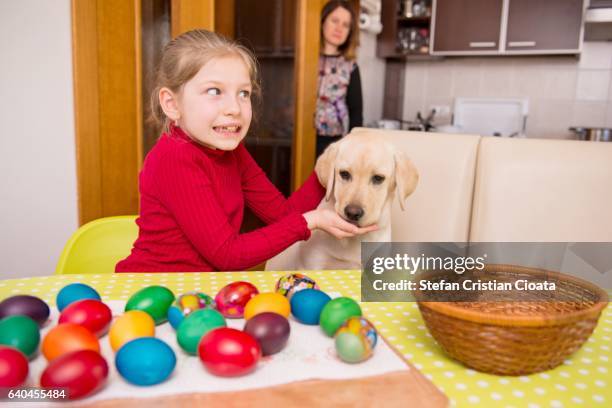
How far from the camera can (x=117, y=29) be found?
246cm

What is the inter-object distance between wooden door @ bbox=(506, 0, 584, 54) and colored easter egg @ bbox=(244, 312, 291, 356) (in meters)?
3.76

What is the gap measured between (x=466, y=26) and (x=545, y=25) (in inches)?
21.6

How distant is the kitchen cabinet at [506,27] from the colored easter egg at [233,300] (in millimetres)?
3687

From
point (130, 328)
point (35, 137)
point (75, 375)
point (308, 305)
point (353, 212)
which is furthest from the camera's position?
point (35, 137)

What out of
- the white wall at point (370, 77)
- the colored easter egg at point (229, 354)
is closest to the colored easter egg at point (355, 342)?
the colored easter egg at point (229, 354)

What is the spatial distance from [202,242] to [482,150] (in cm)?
106

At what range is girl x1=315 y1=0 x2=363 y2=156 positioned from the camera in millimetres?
3064

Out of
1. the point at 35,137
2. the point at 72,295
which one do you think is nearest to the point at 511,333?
the point at 72,295

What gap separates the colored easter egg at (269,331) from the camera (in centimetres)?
66

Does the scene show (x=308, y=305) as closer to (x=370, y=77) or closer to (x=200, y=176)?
(x=200, y=176)

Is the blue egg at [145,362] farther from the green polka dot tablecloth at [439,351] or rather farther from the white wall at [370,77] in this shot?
the white wall at [370,77]

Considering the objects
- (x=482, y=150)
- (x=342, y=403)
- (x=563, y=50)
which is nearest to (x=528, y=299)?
(x=342, y=403)

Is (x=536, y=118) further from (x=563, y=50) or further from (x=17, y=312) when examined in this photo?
(x=17, y=312)

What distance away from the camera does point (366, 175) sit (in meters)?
1.46
